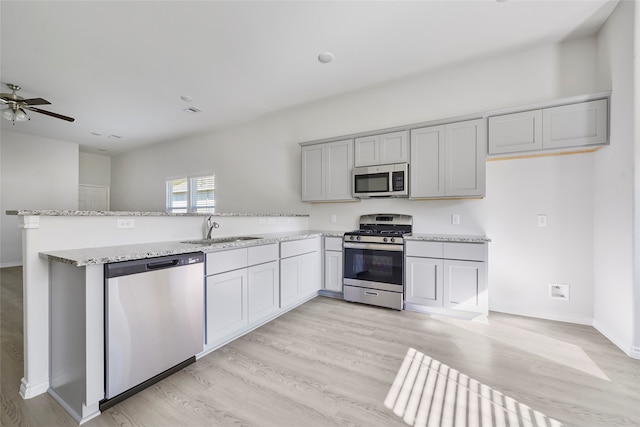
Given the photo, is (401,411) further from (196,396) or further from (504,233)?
(504,233)

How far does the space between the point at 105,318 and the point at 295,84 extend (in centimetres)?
346

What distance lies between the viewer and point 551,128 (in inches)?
105

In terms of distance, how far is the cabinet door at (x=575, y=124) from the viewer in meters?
2.51

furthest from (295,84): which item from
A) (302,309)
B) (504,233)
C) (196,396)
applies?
(196,396)

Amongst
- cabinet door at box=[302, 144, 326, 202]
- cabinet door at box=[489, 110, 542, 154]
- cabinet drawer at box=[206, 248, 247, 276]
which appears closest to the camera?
cabinet drawer at box=[206, 248, 247, 276]

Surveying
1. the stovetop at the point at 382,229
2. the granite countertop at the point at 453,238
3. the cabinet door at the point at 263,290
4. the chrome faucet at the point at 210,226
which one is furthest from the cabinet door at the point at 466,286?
the chrome faucet at the point at 210,226

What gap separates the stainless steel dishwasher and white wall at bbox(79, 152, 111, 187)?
812 centimetres

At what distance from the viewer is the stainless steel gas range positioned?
3244mm

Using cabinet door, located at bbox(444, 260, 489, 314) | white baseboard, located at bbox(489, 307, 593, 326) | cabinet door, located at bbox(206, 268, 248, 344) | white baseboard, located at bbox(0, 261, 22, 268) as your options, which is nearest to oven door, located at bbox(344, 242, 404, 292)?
cabinet door, located at bbox(444, 260, 489, 314)

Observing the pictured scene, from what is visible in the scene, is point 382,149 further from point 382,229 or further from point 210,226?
point 210,226

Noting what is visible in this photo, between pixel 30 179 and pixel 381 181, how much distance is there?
7.77 m

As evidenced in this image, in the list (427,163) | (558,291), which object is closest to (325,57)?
(427,163)

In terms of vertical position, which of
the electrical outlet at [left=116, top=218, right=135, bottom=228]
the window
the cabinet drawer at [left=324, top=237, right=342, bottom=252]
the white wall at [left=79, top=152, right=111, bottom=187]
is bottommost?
the cabinet drawer at [left=324, top=237, right=342, bottom=252]

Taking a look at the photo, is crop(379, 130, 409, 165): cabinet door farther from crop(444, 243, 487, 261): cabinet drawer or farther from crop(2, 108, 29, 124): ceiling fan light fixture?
crop(2, 108, 29, 124): ceiling fan light fixture
